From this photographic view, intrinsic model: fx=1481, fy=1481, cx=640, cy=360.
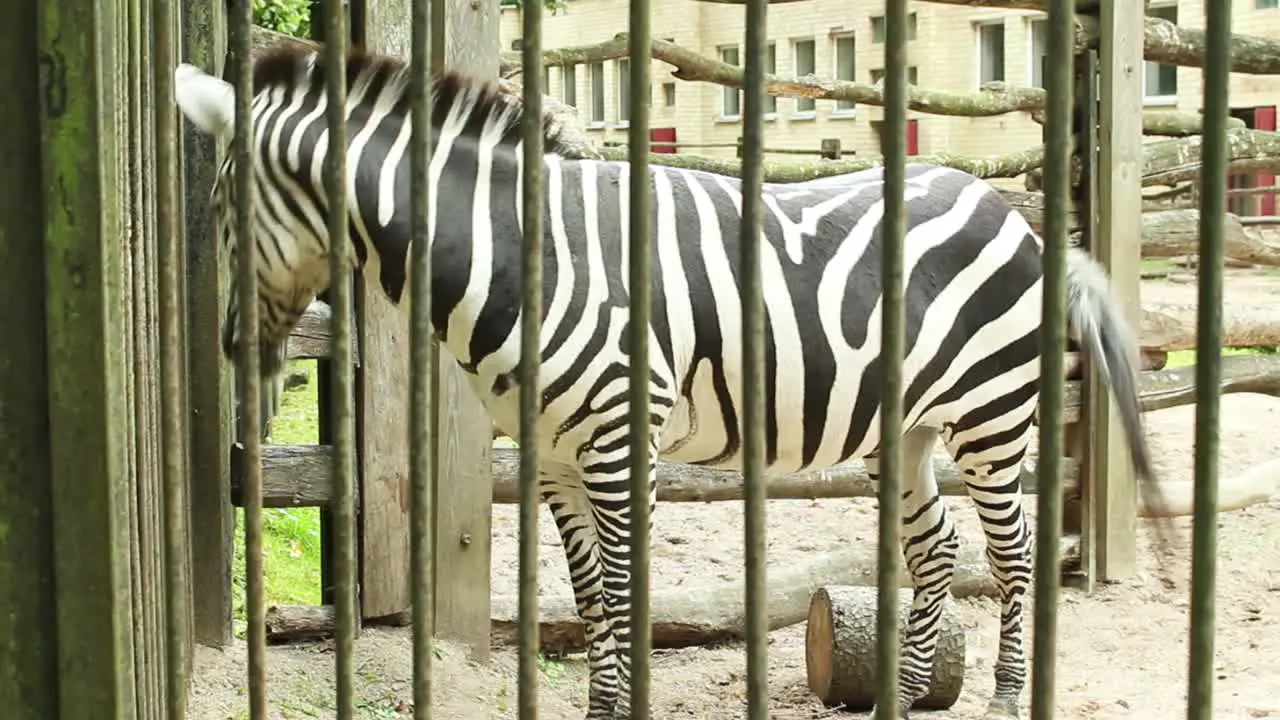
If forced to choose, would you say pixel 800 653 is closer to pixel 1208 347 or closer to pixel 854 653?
pixel 854 653

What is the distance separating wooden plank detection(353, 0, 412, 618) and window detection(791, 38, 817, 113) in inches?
806

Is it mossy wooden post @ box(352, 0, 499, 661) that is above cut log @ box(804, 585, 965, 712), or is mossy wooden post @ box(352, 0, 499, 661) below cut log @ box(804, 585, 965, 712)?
above

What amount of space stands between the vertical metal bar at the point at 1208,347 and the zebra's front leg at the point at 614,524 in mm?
2375

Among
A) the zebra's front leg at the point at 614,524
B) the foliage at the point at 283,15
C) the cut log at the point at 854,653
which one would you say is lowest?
the cut log at the point at 854,653

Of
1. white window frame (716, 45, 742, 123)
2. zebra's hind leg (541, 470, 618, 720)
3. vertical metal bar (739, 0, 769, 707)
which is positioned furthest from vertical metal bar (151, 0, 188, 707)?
white window frame (716, 45, 742, 123)

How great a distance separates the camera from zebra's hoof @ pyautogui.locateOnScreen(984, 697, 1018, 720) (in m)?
4.80

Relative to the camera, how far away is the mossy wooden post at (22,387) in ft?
5.05

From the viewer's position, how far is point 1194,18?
21219mm

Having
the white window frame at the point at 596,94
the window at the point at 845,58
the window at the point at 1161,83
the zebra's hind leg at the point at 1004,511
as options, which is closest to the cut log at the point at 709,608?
the zebra's hind leg at the point at 1004,511

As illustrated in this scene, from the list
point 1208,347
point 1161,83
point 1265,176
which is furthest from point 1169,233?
point 1161,83

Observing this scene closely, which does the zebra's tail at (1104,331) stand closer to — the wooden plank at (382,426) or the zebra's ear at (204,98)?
the wooden plank at (382,426)

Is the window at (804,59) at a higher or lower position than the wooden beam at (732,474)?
higher

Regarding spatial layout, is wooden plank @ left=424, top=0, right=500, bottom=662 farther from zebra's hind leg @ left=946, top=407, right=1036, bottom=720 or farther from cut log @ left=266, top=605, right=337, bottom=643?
zebra's hind leg @ left=946, top=407, right=1036, bottom=720

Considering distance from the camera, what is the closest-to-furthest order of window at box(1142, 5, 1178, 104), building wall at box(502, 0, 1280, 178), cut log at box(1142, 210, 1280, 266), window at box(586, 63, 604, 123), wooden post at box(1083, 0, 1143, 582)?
wooden post at box(1083, 0, 1143, 582)
cut log at box(1142, 210, 1280, 266)
building wall at box(502, 0, 1280, 178)
window at box(1142, 5, 1178, 104)
window at box(586, 63, 604, 123)
